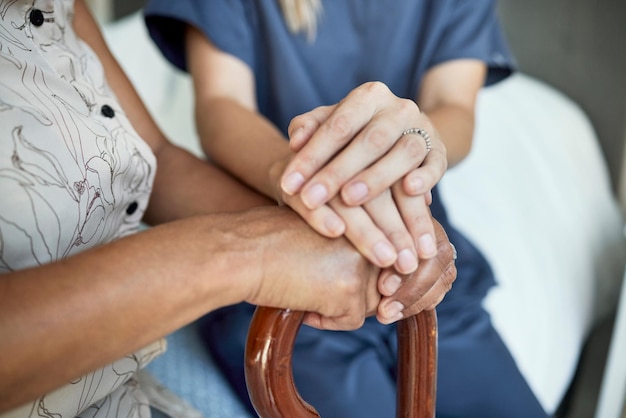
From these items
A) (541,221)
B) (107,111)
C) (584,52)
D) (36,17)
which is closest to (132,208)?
(107,111)

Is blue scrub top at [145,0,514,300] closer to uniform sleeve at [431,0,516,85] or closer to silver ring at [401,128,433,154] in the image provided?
uniform sleeve at [431,0,516,85]

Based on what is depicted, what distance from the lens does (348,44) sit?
106 centimetres

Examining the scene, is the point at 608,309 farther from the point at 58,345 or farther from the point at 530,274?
the point at 58,345

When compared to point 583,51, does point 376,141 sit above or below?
above

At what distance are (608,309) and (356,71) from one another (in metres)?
0.67

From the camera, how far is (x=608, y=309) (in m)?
1.36

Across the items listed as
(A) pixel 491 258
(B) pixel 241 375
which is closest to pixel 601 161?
(A) pixel 491 258

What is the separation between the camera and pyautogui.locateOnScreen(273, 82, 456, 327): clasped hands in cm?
61

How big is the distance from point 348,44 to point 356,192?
19.8 inches

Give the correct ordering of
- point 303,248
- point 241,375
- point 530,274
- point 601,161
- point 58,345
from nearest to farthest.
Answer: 1. point 58,345
2. point 303,248
3. point 241,375
4. point 530,274
5. point 601,161

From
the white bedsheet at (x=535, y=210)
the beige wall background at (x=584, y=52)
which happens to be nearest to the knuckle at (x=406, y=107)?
the white bedsheet at (x=535, y=210)

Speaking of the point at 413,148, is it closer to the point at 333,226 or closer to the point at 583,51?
the point at 333,226

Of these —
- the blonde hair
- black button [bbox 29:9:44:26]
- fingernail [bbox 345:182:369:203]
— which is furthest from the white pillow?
black button [bbox 29:9:44:26]

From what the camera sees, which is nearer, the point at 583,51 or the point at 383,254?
the point at 383,254
